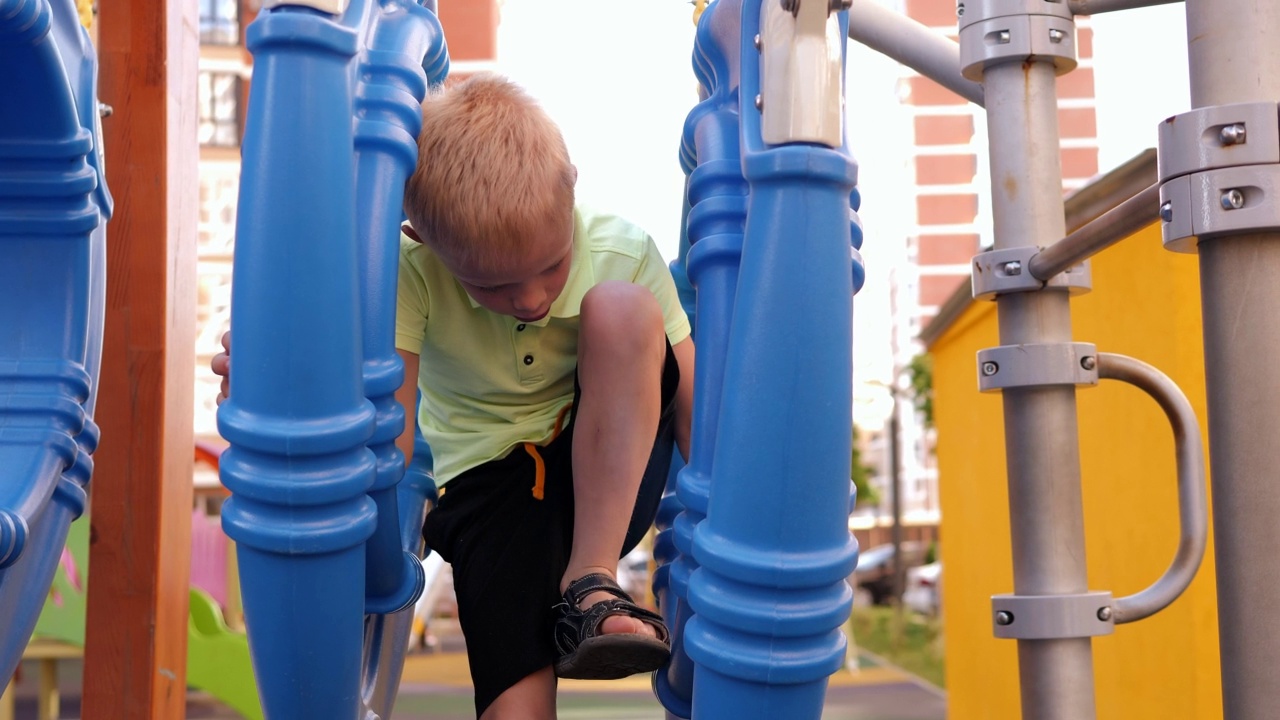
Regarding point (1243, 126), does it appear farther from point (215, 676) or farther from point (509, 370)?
point (215, 676)

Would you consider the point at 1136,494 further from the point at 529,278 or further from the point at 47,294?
the point at 47,294

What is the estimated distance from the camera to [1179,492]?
0.79m

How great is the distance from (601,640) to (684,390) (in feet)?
0.77

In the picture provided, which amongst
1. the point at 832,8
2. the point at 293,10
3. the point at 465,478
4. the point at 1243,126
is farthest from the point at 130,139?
the point at 1243,126

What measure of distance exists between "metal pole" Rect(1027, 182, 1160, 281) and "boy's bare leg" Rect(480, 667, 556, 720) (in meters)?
0.46

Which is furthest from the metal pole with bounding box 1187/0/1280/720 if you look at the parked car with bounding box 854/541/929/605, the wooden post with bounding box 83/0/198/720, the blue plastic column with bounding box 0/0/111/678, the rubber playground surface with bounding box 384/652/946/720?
the parked car with bounding box 854/541/929/605

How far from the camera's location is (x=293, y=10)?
0.65m

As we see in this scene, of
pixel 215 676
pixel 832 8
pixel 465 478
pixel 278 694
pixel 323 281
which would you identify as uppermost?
pixel 832 8

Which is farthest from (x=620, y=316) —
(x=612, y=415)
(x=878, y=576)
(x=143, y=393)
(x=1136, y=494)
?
(x=878, y=576)

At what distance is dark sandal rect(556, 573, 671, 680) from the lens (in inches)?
30.9

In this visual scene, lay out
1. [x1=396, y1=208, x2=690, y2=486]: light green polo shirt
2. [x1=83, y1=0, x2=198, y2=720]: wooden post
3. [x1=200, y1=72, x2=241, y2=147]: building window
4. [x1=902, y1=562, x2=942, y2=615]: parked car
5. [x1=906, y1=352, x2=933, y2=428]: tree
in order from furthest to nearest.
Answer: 1. [x1=200, y1=72, x2=241, y2=147]: building window
2. [x1=906, y1=352, x2=933, y2=428]: tree
3. [x1=902, y1=562, x2=942, y2=615]: parked car
4. [x1=83, y1=0, x2=198, y2=720]: wooden post
5. [x1=396, y1=208, x2=690, y2=486]: light green polo shirt

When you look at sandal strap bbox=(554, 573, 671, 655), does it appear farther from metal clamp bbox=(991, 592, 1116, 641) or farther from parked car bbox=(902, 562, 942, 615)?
parked car bbox=(902, 562, 942, 615)

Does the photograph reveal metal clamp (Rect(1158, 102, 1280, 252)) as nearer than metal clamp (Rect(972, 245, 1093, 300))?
Yes

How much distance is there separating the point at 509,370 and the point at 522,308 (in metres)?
0.11
